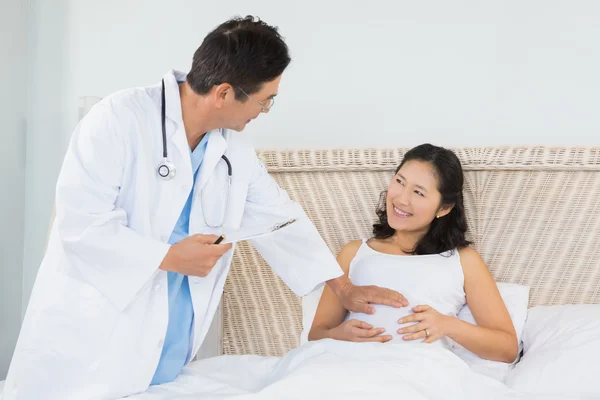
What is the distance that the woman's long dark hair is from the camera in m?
2.05

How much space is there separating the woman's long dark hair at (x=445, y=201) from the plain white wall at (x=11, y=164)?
153 cm

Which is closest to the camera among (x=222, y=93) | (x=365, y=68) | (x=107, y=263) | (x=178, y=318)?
(x=107, y=263)

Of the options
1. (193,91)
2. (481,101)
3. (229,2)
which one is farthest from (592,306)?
(229,2)

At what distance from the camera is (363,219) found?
2.29 m

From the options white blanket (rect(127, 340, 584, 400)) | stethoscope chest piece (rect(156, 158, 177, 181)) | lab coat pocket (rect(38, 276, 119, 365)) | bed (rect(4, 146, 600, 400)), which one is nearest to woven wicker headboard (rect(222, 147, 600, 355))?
bed (rect(4, 146, 600, 400))

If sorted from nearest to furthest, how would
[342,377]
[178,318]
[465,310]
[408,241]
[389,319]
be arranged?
[342,377], [178,318], [389,319], [465,310], [408,241]

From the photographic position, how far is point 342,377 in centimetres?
141

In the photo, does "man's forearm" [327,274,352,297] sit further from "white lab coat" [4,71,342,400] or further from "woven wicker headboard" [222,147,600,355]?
"white lab coat" [4,71,342,400]

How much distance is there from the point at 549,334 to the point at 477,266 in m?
0.27

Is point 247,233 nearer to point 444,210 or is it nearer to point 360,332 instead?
point 360,332

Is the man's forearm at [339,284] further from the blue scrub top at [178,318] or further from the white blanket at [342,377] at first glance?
the blue scrub top at [178,318]

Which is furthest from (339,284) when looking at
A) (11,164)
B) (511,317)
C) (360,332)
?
(11,164)

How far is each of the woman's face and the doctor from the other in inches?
18.8

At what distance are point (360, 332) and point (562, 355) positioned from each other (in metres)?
0.51
